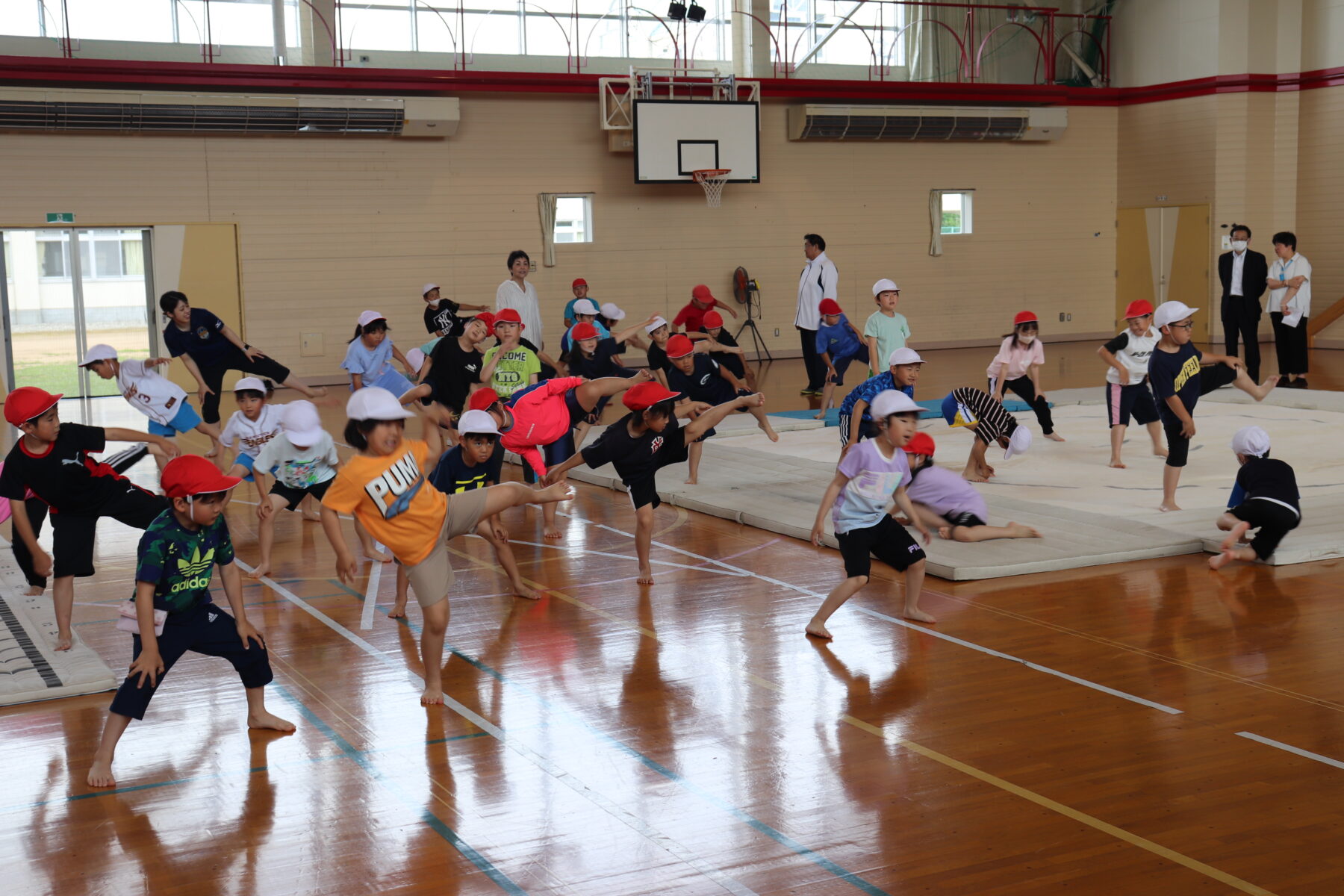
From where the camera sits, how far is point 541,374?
1234 cm

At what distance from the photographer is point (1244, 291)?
17516mm

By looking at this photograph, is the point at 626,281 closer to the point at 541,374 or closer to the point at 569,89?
the point at 569,89

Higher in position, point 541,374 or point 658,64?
point 658,64

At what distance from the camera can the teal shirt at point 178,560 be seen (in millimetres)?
5336

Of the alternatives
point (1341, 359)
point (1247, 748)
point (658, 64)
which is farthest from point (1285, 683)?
point (658, 64)

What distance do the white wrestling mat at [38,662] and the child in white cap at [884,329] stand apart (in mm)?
7784

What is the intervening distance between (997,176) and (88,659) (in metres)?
21.8

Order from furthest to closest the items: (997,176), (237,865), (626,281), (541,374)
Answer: (997,176) → (626,281) → (541,374) → (237,865)

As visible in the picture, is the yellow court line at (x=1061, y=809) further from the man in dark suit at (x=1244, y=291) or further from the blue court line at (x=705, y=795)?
the man in dark suit at (x=1244, y=291)

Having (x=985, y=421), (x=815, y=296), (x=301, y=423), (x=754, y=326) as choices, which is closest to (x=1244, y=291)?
(x=815, y=296)

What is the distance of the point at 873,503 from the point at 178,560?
365 centimetres

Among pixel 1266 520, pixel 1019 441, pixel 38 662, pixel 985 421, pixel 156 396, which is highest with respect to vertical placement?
pixel 156 396

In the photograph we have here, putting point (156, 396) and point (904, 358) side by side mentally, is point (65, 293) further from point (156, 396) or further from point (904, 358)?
point (904, 358)

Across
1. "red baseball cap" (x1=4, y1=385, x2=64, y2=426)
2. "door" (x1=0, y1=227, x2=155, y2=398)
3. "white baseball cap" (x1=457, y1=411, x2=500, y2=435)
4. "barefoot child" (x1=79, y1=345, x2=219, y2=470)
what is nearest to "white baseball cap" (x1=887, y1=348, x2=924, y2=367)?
"white baseball cap" (x1=457, y1=411, x2=500, y2=435)
